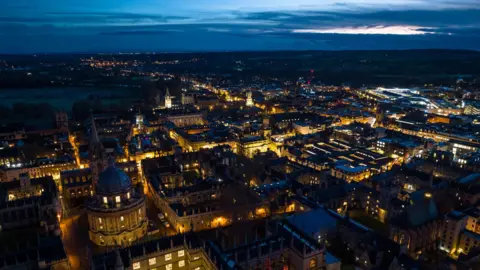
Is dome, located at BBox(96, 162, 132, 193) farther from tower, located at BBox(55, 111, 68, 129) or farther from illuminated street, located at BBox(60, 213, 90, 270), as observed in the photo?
tower, located at BBox(55, 111, 68, 129)

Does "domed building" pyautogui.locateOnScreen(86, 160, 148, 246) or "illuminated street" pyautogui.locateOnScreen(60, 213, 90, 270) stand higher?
"domed building" pyautogui.locateOnScreen(86, 160, 148, 246)

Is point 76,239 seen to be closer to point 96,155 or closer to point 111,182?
point 111,182

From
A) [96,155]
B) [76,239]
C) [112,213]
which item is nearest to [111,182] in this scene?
[112,213]

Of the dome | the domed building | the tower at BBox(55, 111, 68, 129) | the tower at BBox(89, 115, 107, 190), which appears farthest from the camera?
the tower at BBox(55, 111, 68, 129)

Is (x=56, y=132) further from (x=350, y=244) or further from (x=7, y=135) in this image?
(x=350, y=244)

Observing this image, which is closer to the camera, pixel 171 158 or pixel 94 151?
pixel 94 151

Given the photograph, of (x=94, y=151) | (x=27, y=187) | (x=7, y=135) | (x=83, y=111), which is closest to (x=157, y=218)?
(x=94, y=151)

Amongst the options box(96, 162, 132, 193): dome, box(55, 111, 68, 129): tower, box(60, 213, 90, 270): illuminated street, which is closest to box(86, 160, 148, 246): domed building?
box(96, 162, 132, 193): dome

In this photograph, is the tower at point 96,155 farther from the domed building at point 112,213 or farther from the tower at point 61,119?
the tower at point 61,119
